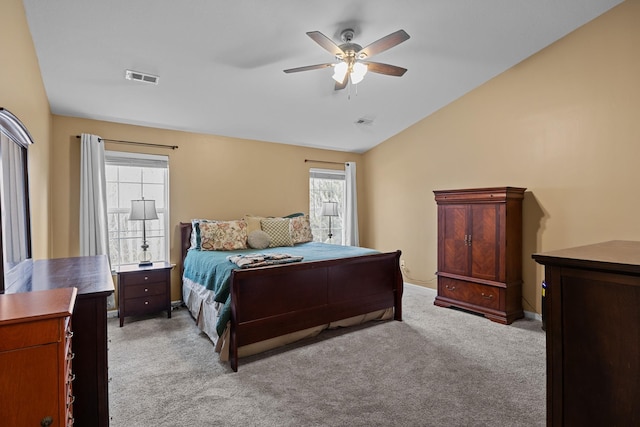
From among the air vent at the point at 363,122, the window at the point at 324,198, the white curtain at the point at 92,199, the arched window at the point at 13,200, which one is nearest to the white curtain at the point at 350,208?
the window at the point at 324,198

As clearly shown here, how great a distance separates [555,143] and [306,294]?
3.04 metres

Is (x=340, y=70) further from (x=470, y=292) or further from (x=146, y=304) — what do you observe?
(x=146, y=304)

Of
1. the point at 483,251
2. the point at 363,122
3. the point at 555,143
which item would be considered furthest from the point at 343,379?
the point at 363,122

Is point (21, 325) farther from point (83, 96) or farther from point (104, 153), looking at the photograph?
point (104, 153)

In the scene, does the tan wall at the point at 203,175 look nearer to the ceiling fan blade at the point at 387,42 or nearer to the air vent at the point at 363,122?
the air vent at the point at 363,122

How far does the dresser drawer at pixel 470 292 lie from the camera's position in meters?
3.62

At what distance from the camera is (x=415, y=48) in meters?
3.06

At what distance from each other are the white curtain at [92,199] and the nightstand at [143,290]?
1.25 feet

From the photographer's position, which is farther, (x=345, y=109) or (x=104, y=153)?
(x=345, y=109)

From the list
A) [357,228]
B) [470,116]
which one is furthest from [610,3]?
[357,228]

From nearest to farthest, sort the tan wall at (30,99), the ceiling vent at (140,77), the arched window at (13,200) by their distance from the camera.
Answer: the arched window at (13,200) → the tan wall at (30,99) → the ceiling vent at (140,77)

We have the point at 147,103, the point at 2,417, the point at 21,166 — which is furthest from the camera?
the point at 147,103

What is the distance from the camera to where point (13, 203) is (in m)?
1.94

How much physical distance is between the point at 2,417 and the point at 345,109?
13.2 ft
